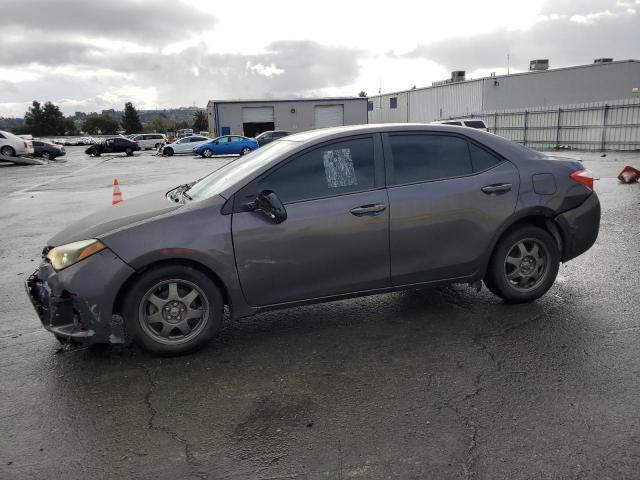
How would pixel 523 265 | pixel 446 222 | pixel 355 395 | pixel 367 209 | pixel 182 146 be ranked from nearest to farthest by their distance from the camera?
pixel 355 395 < pixel 367 209 < pixel 446 222 < pixel 523 265 < pixel 182 146

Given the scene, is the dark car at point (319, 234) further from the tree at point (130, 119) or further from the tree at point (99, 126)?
the tree at point (99, 126)

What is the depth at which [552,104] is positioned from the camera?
36.7 m

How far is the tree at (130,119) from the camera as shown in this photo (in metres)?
105

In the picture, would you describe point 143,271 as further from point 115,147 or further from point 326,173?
point 115,147

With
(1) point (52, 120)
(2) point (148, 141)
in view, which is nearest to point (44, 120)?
(1) point (52, 120)

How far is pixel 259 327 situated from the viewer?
4465mm

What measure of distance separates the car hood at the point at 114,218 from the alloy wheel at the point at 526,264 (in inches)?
113

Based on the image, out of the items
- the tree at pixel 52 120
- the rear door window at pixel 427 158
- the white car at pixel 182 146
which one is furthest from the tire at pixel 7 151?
the tree at pixel 52 120

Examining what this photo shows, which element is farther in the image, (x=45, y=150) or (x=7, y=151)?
(x=45, y=150)

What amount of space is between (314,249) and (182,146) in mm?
37914

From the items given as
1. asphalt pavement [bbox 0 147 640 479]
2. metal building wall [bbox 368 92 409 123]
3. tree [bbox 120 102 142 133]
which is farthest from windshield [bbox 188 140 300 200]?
tree [bbox 120 102 142 133]

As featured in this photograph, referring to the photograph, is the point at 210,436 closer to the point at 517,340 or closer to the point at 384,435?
the point at 384,435

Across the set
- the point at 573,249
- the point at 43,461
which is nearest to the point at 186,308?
the point at 43,461

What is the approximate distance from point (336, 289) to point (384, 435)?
4.66ft
